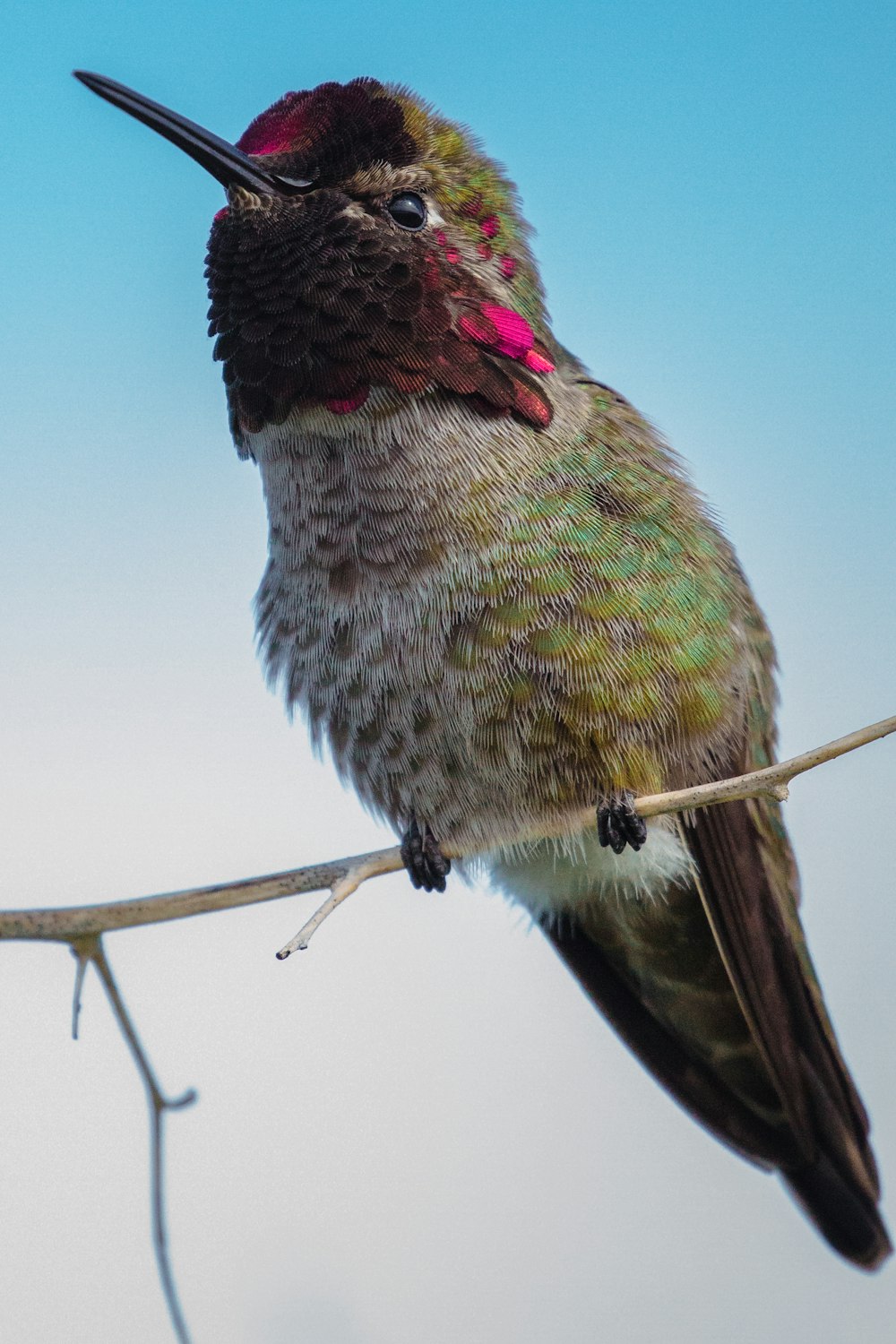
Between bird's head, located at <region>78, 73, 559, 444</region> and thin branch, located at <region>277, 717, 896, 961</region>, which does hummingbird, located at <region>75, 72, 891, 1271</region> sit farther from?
thin branch, located at <region>277, 717, 896, 961</region>

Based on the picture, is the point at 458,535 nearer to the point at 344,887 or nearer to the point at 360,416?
the point at 360,416

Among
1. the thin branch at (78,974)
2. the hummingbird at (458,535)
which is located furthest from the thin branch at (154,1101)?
the hummingbird at (458,535)

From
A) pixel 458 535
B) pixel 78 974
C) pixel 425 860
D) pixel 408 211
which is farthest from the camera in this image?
pixel 425 860

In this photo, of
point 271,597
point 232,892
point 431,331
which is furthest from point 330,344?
point 232,892

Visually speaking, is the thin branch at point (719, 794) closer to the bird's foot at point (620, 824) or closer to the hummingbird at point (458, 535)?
the bird's foot at point (620, 824)

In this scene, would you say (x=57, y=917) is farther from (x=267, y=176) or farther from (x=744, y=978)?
A: (x=744, y=978)

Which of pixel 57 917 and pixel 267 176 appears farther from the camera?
pixel 267 176

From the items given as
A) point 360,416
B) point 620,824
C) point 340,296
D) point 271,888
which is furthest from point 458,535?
point 271,888
